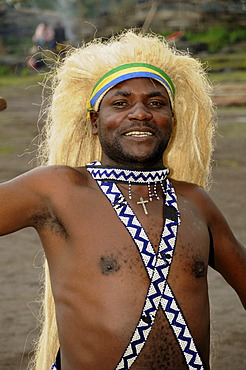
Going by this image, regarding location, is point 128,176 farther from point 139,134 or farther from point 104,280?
point 104,280

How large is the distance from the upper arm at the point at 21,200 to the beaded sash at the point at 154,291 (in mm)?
219

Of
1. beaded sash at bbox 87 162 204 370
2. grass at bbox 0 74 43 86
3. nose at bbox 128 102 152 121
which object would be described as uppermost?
grass at bbox 0 74 43 86

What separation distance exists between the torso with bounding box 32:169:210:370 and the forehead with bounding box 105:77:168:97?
322 mm

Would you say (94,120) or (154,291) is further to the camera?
(94,120)

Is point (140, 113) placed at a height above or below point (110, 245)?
above

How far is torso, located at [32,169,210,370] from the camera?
2.42 metres

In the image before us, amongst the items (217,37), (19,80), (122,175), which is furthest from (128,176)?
Result: (217,37)

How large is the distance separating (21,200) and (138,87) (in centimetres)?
54

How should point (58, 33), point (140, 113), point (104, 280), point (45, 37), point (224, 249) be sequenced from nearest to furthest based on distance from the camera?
point (104, 280), point (140, 113), point (224, 249), point (58, 33), point (45, 37)

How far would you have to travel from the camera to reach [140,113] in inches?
102

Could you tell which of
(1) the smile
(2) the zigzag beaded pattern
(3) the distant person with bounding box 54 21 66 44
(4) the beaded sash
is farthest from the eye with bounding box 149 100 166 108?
(3) the distant person with bounding box 54 21 66 44

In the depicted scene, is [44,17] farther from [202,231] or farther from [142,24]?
[202,231]

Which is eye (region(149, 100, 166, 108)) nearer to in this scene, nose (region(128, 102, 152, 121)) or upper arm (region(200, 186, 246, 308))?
nose (region(128, 102, 152, 121))

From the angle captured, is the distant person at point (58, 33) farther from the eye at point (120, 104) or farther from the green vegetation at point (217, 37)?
Result: the eye at point (120, 104)
